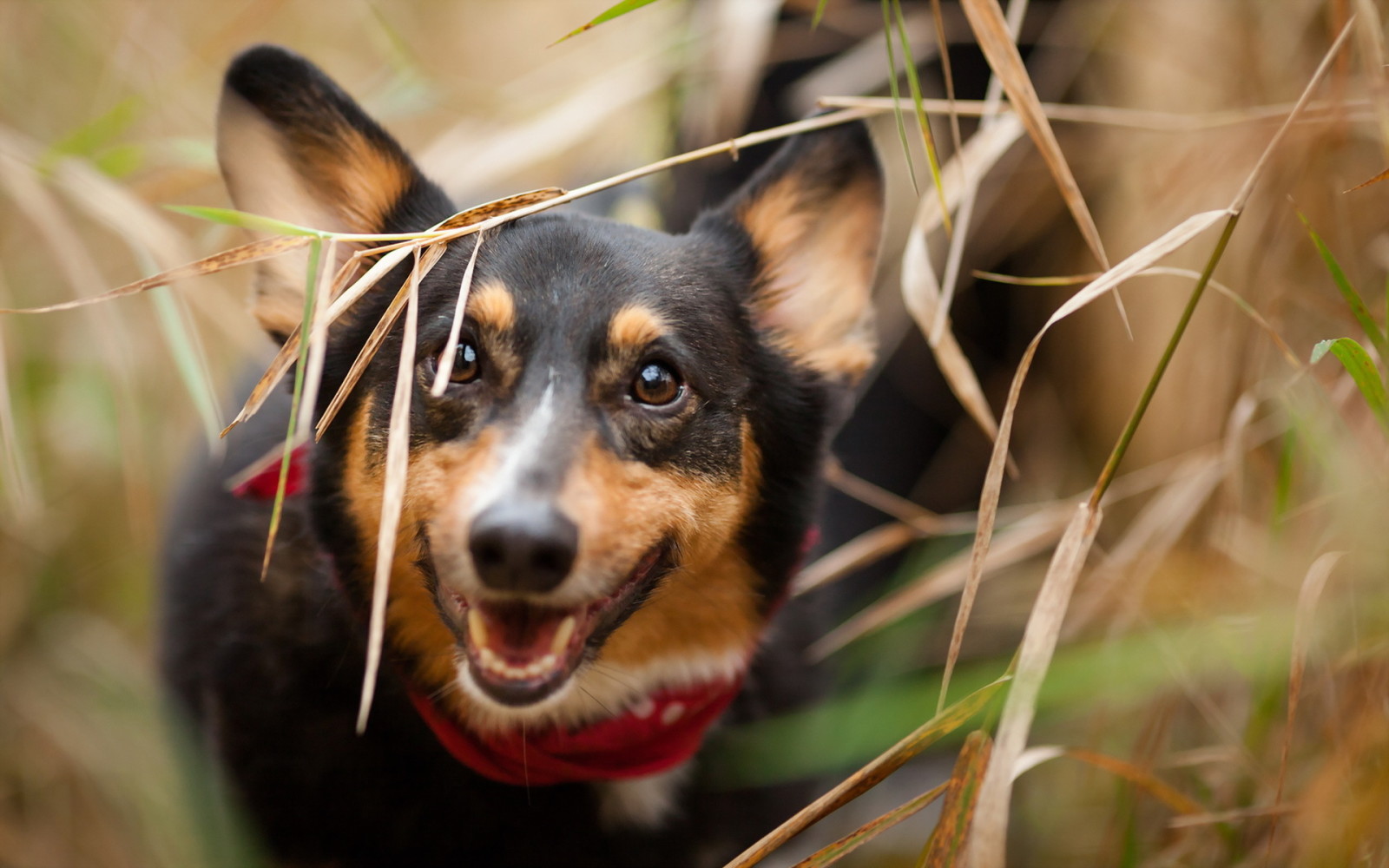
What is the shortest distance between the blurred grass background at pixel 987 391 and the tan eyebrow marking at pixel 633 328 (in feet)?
2.48

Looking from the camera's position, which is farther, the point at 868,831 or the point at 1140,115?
the point at 1140,115

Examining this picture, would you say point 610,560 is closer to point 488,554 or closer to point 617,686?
point 488,554

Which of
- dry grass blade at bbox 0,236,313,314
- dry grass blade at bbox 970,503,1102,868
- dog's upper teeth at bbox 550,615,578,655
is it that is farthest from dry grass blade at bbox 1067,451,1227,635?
dry grass blade at bbox 0,236,313,314

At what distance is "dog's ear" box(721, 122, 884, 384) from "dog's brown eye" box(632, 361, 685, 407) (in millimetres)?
395

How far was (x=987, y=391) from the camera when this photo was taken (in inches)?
153

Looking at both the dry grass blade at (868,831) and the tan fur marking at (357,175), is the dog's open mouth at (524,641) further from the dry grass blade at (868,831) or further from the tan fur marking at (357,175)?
the tan fur marking at (357,175)

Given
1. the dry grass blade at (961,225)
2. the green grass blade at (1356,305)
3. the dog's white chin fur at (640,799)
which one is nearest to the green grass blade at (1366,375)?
the green grass blade at (1356,305)

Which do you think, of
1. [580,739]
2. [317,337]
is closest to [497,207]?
[317,337]

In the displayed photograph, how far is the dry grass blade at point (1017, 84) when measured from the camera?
1.92m

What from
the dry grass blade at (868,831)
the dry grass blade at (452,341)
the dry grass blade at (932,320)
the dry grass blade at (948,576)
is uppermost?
the dry grass blade at (452,341)

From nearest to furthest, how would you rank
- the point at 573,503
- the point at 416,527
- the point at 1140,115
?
the point at 573,503 → the point at 416,527 → the point at 1140,115

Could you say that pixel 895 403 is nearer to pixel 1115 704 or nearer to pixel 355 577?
pixel 1115 704

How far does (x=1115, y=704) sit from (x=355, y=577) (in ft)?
5.71

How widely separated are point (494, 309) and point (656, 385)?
0.31 m
